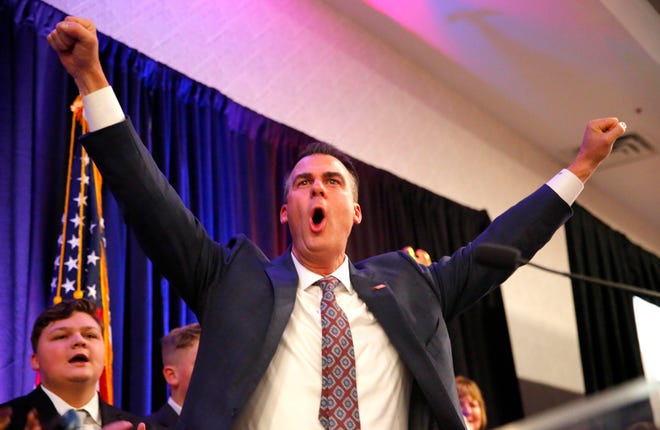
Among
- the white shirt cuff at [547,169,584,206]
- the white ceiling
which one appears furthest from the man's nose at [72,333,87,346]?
the white ceiling

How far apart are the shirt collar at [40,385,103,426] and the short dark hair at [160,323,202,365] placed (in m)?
0.50

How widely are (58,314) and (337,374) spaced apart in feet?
4.63

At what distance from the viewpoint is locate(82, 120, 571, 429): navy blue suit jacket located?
62.6 inches

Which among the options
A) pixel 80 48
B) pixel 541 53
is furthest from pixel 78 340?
pixel 541 53

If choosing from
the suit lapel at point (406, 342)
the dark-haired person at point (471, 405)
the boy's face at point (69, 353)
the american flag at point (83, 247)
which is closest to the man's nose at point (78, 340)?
the boy's face at point (69, 353)

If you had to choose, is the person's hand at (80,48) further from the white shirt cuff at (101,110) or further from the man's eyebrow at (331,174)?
the man's eyebrow at (331,174)

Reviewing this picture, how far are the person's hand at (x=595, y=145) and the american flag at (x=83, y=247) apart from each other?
1.80 m

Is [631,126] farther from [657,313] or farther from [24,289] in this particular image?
[24,289]

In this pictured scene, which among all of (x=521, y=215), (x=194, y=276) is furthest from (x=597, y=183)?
(x=194, y=276)

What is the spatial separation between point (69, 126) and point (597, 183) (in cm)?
538

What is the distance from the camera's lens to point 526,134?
22.7 feet

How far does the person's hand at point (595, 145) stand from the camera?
2.01 m

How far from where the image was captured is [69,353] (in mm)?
2660

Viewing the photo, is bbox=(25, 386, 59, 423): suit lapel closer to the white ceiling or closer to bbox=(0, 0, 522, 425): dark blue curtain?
bbox=(0, 0, 522, 425): dark blue curtain
